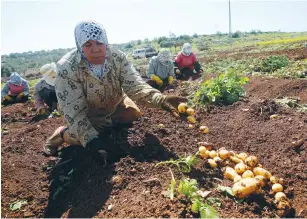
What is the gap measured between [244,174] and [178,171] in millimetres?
630

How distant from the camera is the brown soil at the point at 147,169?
2504 millimetres

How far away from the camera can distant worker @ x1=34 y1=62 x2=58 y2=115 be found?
728 centimetres

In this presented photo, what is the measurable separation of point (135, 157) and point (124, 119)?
100 centimetres

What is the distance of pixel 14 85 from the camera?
32.7 ft

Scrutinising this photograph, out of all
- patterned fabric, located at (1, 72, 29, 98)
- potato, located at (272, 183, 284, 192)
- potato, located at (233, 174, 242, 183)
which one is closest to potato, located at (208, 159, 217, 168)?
potato, located at (233, 174, 242, 183)

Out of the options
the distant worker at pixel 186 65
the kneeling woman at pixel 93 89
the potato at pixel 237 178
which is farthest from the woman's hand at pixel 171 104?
the distant worker at pixel 186 65

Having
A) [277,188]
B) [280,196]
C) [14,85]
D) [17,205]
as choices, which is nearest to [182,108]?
[277,188]

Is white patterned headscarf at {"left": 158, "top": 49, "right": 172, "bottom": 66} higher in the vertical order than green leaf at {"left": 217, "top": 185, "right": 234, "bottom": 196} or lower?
higher

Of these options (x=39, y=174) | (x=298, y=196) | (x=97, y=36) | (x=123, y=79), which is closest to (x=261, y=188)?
(x=298, y=196)

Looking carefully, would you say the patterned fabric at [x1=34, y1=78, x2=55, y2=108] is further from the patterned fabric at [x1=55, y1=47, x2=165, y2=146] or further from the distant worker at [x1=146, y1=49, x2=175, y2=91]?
the patterned fabric at [x1=55, y1=47, x2=165, y2=146]

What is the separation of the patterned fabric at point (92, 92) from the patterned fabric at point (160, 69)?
17.2 feet

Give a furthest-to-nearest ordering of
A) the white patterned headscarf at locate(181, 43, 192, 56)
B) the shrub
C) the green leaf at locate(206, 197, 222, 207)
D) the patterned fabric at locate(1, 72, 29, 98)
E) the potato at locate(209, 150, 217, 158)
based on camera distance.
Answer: the white patterned headscarf at locate(181, 43, 192, 56), the patterned fabric at locate(1, 72, 29, 98), the shrub, the potato at locate(209, 150, 217, 158), the green leaf at locate(206, 197, 222, 207)

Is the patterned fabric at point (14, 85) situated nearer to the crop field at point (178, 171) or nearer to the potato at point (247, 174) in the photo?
the crop field at point (178, 171)

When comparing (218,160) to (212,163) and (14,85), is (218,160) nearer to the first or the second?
(212,163)
